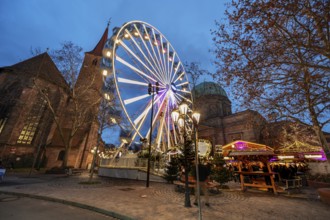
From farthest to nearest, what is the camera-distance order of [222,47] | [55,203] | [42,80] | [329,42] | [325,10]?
[42,80]
[222,47]
[55,203]
[329,42]
[325,10]

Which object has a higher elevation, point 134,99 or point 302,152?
point 134,99

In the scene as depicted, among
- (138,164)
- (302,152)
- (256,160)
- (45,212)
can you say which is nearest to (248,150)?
(256,160)

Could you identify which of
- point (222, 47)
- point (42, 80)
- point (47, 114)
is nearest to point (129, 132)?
point (222, 47)

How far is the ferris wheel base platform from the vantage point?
45.6 ft

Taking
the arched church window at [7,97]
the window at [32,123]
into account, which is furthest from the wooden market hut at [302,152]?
the arched church window at [7,97]

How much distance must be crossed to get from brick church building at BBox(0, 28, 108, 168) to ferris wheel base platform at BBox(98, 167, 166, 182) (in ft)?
19.7

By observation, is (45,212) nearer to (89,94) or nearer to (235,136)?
(89,94)

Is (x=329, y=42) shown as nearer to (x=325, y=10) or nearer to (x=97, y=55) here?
(x=325, y=10)

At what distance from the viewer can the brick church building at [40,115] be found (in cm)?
2020

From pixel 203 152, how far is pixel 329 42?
11188 millimetres

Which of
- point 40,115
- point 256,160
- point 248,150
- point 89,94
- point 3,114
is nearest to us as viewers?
point 248,150

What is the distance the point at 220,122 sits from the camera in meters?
37.2

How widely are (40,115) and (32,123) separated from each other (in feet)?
4.98

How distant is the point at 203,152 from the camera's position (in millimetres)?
14820
